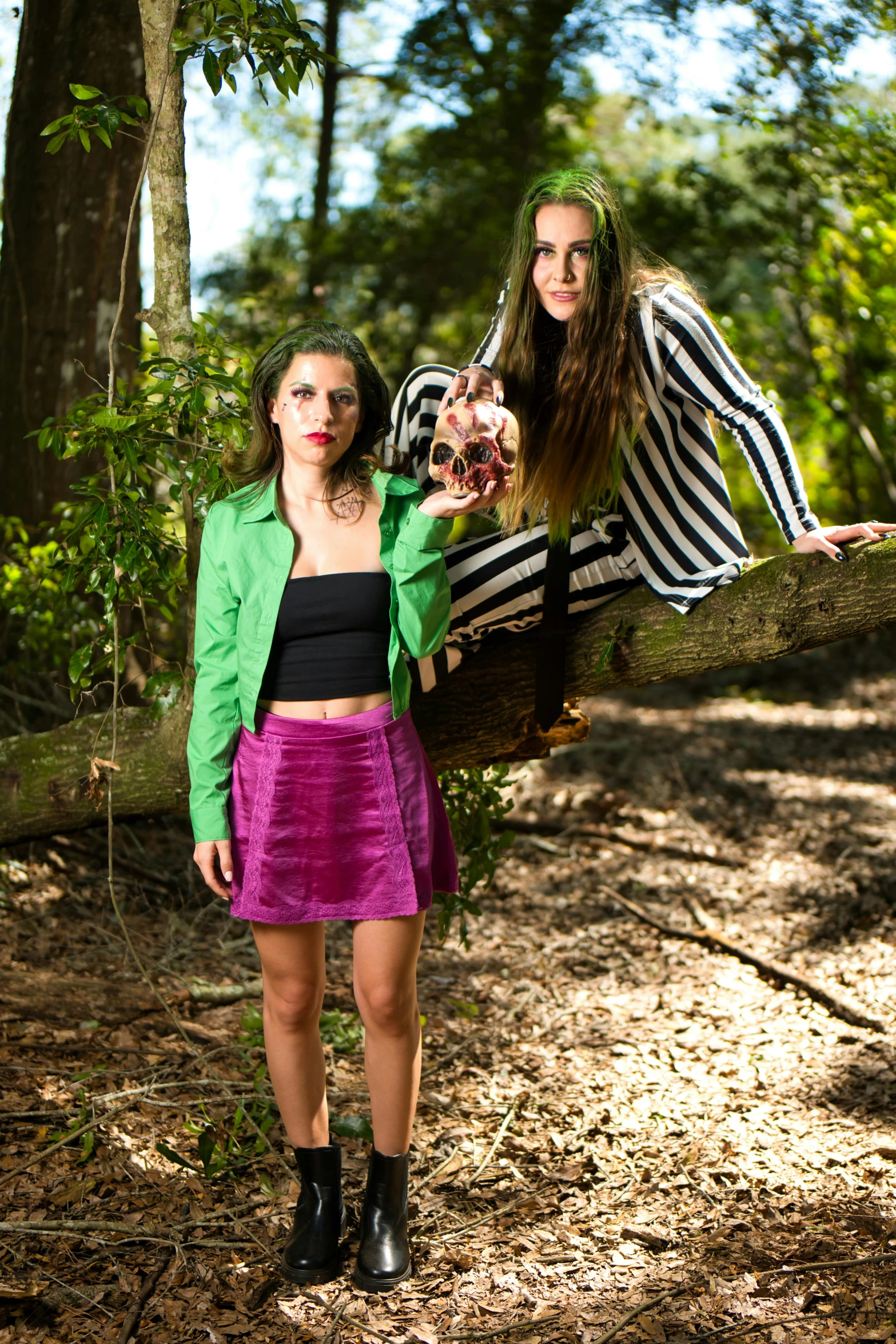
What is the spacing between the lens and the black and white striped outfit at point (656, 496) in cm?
255

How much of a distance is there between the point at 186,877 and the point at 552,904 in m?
1.65

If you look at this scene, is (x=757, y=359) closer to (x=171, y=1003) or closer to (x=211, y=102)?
(x=211, y=102)

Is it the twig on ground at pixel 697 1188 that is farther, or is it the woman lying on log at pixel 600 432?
the twig on ground at pixel 697 1188

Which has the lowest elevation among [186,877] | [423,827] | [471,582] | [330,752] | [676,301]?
[186,877]

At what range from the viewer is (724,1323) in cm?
222

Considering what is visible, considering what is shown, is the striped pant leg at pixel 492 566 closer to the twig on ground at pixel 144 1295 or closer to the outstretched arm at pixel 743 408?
the outstretched arm at pixel 743 408

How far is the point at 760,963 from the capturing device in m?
4.14

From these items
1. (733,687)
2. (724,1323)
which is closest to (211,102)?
(733,687)

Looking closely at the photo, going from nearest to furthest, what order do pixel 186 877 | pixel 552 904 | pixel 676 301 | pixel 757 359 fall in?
pixel 676 301 → pixel 186 877 → pixel 552 904 → pixel 757 359

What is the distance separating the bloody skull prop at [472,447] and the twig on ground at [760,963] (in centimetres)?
255

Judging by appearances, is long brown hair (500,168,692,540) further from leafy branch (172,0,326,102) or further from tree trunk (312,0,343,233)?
tree trunk (312,0,343,233)

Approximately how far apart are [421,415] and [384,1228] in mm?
1903

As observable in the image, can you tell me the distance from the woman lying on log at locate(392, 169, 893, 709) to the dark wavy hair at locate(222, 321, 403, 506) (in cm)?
30

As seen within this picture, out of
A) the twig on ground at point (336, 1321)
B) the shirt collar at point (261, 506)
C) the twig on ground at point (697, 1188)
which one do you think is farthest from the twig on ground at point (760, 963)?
the shirt collar at point (261, 506)
